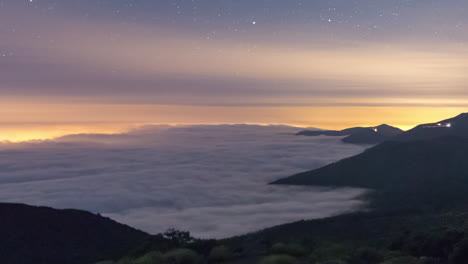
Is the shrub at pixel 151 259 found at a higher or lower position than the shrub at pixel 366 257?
higher

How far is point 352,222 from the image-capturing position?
1891 inches

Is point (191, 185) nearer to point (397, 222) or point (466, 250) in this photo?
point (397, 222)

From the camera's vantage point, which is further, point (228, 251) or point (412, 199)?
point (412, 199)

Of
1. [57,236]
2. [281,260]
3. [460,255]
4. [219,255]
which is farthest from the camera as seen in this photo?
[57,236]

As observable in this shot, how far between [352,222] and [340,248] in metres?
23.1

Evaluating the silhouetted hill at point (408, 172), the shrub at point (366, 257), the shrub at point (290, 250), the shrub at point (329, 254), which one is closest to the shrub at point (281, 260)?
the shrub at point (329, 254)

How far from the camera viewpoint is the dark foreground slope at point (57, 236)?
178 feet

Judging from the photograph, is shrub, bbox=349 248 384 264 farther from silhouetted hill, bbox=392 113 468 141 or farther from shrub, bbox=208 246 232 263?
silhouetted hill, bbox=392 113 468 141

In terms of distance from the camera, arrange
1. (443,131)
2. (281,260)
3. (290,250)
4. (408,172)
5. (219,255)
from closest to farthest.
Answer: (281,260)
(290,250)
(219,255)
(408,172)
(443,131)

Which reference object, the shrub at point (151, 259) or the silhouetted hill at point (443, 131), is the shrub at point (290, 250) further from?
the silhouetted hill at point (443, 131)

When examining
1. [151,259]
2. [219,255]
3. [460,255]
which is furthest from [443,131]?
[151,259]

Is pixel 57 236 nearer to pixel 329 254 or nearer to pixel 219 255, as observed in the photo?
pixel 219 255

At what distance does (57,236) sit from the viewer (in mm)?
62688

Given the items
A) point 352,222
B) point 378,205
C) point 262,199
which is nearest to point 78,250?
A: point 352,222
